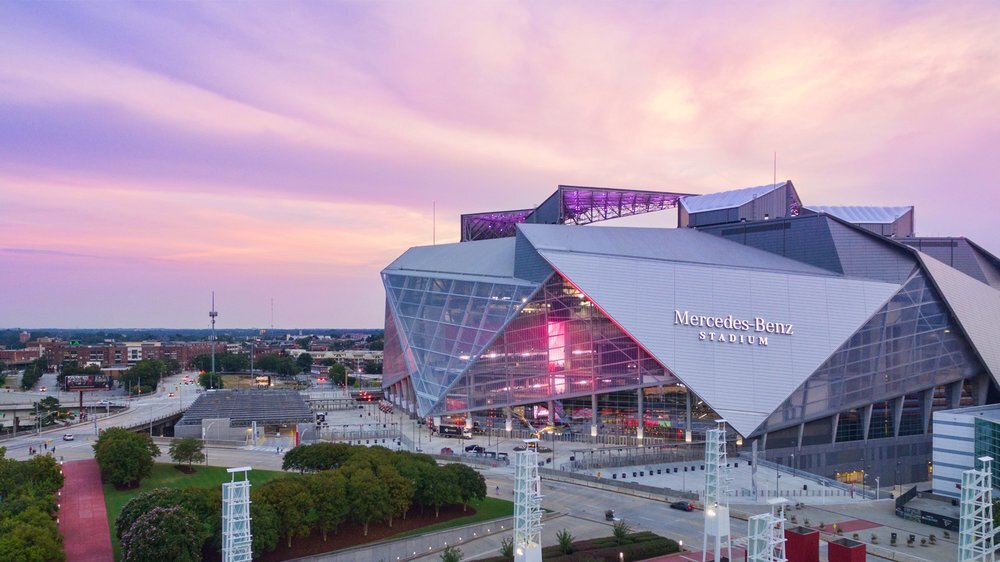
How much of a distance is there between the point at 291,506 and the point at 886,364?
5919cm

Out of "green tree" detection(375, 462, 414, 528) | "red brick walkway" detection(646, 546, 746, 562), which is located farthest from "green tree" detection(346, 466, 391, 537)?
"red brick walkway" detection(646, 546, 746, 562)

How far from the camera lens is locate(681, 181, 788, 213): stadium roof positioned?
84625 mm

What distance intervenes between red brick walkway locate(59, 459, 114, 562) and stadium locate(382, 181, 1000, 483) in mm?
32555

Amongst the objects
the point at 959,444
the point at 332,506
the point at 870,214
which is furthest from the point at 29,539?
the point at 870,214

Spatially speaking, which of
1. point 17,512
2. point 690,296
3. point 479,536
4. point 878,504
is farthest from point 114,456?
point 878,504

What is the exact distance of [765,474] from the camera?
61.2 metres

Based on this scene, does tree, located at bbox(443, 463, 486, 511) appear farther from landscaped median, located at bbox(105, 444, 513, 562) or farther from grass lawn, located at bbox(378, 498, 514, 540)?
grass lawn, located at bbox(378, 498, 514, 540)

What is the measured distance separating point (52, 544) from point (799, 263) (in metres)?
70.4

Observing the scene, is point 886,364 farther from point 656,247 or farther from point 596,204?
point 596,204

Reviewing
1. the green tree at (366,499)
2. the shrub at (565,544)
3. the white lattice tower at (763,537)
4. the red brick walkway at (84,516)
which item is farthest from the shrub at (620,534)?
the red brick walkway at (84,516)

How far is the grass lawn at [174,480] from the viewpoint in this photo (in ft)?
162

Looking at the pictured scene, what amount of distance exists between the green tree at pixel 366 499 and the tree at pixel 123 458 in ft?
67.5

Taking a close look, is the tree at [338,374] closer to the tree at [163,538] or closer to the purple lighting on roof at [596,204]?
the purple lighting on roof at [596,204]

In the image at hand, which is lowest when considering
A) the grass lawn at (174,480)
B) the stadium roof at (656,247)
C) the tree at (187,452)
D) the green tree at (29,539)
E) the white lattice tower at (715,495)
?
the grass lawn at (174,480)
